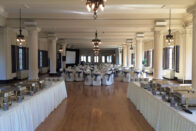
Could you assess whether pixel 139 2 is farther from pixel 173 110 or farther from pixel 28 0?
pixel 173 110

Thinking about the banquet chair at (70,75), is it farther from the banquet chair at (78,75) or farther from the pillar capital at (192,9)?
the pillar capital at (192,9)

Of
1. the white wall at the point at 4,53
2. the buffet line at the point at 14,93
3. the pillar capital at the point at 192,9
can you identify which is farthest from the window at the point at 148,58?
the buffet line at the point at 14,93

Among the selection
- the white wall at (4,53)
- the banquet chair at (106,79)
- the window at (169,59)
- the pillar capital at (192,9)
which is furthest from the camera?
the window at (169,59)

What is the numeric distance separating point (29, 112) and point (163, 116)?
3001 millimetres

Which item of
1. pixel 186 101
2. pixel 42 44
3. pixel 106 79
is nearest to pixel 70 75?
pixel 106 79

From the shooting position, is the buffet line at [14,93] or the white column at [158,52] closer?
the buffet line at [14,93]

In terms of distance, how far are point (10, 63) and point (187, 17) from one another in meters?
12.3

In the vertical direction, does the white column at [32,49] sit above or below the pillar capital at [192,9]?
below

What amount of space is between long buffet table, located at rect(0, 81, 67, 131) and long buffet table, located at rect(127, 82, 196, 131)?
2.98m

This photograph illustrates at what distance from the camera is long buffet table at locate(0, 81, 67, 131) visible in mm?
2951

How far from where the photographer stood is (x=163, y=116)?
3.52 metres

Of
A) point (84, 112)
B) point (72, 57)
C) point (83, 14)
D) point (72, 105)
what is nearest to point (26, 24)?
point (83, 14)

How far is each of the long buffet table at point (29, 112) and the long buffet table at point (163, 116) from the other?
117 inches

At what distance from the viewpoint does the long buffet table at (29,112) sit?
9.68 feet
